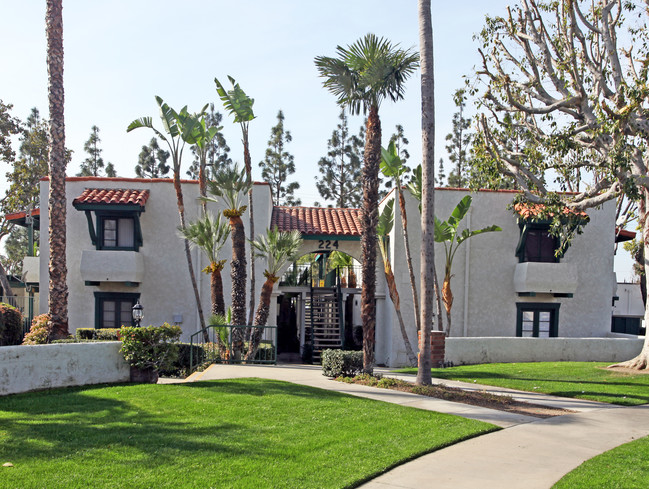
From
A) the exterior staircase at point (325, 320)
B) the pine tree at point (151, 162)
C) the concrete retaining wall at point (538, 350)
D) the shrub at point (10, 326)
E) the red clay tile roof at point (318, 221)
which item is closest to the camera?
the shrub at point (10, 326)

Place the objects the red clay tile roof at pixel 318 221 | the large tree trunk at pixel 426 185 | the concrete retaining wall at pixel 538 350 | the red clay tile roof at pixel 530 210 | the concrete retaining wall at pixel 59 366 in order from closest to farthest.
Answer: the concrete retaining wall at pixel 59 366
the large tree trunk at pixel 426 185
the concrete retaining wall at pixel 538 350
the red clay tile roof at pixel 530 210
the red clay tile roof at pixel 318 221

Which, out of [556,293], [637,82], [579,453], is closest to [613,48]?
[637,82]

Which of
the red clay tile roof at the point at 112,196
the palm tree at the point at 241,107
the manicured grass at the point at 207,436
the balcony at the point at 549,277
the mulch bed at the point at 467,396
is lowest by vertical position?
the mulch bed at the point at 467,396

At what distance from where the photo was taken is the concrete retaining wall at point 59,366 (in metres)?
10.6

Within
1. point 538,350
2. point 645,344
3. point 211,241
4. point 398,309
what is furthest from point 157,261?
point 645,344

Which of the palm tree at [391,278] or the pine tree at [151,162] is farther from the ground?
the pine tree at [151,162]

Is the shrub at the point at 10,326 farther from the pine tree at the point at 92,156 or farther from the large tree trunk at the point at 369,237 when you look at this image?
the pine tree at the point at 92,156

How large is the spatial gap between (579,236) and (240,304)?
13044 millimetres

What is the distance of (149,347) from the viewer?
12.0 metres

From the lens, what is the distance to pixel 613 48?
16156 millimetres

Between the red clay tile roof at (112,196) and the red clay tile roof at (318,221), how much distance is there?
5151 millimetres

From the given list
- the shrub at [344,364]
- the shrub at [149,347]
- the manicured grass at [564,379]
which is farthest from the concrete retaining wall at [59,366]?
the manicured grass at [564,379]

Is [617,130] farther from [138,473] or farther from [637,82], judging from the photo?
[138,473]

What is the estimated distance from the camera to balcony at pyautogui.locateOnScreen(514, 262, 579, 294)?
21.5 m
